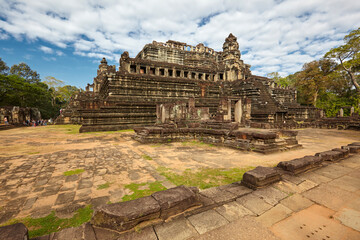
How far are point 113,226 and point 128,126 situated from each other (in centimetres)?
1279

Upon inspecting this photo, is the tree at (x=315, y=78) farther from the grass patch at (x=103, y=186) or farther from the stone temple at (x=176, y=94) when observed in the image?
the grass patch at (x=103, y=186)

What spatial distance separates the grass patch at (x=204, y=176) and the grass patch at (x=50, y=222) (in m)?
1.86

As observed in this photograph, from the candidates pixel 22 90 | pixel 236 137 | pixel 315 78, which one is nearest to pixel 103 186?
pixel 236 137

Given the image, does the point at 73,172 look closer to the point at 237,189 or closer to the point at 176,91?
the point at 237,189

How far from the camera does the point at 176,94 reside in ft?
66.0

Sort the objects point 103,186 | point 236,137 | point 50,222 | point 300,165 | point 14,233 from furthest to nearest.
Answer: point 236,137
point 300,165
point 103,186
point 50,222
point 14,233

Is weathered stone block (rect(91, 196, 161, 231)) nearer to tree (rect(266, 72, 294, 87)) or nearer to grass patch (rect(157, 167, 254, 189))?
grass patch (rect(157, 167, 254, 189))

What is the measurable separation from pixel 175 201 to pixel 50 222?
6.02 feet

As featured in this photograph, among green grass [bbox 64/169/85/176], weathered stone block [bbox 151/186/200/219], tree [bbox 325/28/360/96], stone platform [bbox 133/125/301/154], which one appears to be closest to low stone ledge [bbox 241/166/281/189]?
weathered stone block [bbox 151/186/200/219]

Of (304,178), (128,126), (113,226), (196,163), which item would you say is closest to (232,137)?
(196,163)

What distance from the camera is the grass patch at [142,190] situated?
2920 millimetres

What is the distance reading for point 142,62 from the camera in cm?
2019

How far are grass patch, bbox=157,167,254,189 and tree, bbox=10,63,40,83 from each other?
2101 inches

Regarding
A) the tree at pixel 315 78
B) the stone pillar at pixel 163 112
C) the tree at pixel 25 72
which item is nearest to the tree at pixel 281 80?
the tree at pixel 315 78
